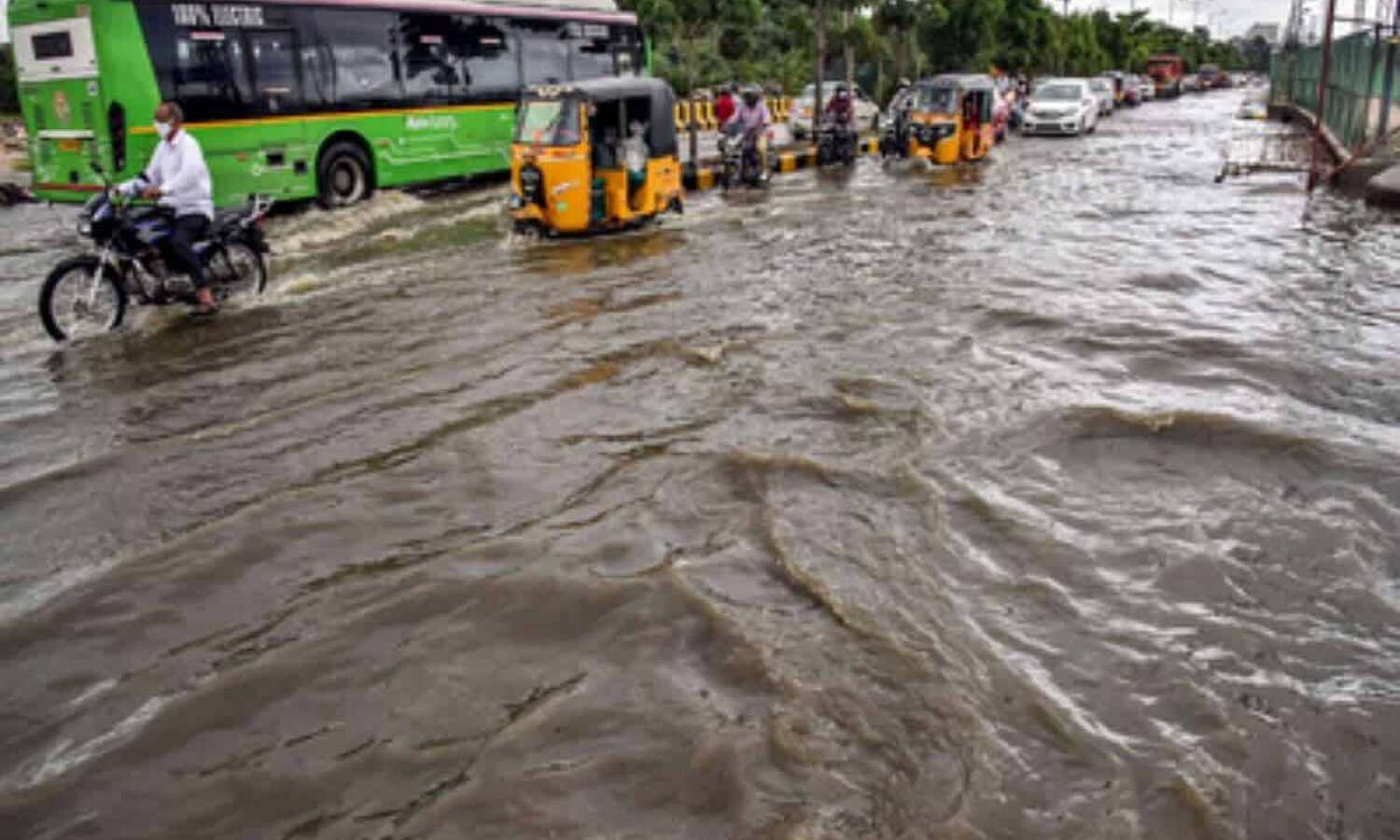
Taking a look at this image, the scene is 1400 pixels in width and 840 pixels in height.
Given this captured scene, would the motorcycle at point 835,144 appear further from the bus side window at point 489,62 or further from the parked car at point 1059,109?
the parked car at point 1059,109

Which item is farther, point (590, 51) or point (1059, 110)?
point (1059, 110)

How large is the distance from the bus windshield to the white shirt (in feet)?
47.7

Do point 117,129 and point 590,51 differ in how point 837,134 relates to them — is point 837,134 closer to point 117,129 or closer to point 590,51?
point 590,51

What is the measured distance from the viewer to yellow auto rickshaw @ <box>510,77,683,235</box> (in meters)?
11.6

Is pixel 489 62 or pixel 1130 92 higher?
pixel 489 62

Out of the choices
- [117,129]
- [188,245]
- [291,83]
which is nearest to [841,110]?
[291,83]

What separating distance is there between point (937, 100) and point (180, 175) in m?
14.9

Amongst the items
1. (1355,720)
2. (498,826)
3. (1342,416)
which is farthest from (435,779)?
(1342,416)

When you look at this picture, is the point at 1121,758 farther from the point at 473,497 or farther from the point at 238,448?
the point at 238,448

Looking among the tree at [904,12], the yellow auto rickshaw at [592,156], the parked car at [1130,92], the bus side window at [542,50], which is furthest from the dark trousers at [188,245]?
the parked car at [1130,92]

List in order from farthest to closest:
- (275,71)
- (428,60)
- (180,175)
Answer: (428,60) < (275,71) < (180,175)

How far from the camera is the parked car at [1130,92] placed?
48.5 m

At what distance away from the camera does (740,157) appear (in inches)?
679

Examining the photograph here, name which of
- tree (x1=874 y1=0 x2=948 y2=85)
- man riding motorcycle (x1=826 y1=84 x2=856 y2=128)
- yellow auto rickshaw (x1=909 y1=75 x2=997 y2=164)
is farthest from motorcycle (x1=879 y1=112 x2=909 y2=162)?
tree (x1=874 y1=0 x2=948 y2=85)
